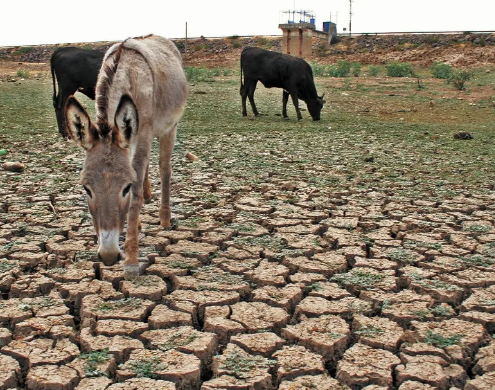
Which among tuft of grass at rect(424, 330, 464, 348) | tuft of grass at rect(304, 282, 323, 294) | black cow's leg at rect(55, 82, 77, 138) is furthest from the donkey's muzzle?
black cow's leg at rect(55, 82, 77, 138)

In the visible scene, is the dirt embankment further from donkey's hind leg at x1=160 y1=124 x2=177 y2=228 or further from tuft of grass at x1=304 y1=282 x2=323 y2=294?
tuft of grass at x1=304 y1=282 x2=323 y2=294

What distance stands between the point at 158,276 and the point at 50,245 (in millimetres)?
1227

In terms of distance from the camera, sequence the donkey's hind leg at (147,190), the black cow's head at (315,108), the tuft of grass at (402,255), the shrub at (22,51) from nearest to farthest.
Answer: the tuft of grass at (402,255) → the donkey's hind leg at (147,190) → the black cow's head at (315,108) → the shrub at (22,51)

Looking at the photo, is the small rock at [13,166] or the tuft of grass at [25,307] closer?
the tuft of grass at [25,307]

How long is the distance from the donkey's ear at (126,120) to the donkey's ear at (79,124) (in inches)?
7.5

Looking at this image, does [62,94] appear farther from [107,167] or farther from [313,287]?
[313,287]

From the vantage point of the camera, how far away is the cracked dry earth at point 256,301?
3084mm

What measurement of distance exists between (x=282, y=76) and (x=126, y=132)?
1128 centimetres

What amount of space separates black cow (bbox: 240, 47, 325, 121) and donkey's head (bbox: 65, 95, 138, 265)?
1079cm

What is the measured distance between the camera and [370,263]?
469 centimetres

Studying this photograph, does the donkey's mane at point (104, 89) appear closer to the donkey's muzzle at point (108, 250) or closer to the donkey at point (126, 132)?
the donkey at point (126, 132)

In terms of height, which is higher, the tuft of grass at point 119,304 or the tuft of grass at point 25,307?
the tuft of grass at point 25,307

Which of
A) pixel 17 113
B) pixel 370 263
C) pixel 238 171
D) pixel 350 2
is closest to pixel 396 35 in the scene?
pixel 350 2

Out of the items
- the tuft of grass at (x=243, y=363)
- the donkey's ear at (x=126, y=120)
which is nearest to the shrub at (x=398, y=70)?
the donkey's ear at (x=126, y=120)
